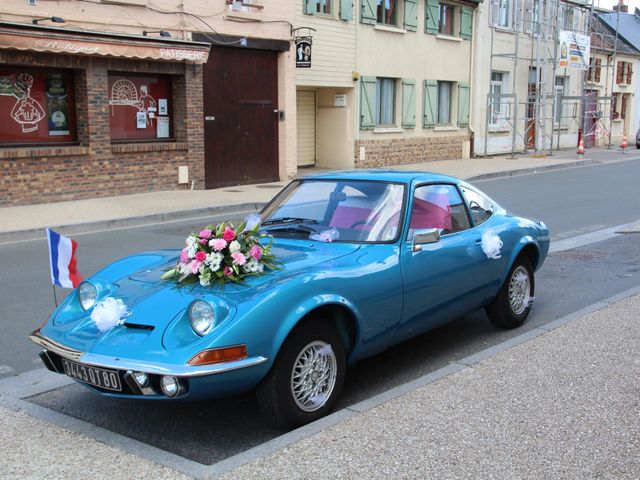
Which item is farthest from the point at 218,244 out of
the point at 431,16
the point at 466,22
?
the point at 466,22

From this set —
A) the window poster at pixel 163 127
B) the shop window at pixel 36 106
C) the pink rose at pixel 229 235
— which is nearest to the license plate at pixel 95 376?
the pink rose at pixel 229 235

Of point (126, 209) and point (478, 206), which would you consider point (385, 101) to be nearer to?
point (126, 209)

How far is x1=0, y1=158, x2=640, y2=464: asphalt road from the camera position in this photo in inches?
171

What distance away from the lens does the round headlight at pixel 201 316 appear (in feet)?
12.7

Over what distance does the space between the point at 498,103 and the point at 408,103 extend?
6.39 m

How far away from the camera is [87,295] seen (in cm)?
459

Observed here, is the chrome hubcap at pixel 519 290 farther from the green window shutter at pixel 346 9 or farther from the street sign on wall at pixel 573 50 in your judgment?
the street sign on wall at pixel 573 50

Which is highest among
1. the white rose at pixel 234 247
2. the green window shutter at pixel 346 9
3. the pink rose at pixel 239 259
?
the green window shutter at pixel 346 9

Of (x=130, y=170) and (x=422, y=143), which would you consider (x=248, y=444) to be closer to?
(x=130, y=170)

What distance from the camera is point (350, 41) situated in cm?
2186

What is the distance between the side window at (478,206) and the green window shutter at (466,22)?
72.6 ft

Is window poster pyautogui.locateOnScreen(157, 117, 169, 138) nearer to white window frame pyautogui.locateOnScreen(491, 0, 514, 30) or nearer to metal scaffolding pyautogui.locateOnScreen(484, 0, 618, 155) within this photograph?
metal scaffolding pyautogui.locateOnScreen(484, 0, 618, 155)

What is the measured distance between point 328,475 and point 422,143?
22683 millimetres

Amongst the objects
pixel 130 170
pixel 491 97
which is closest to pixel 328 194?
pixel 130 170
